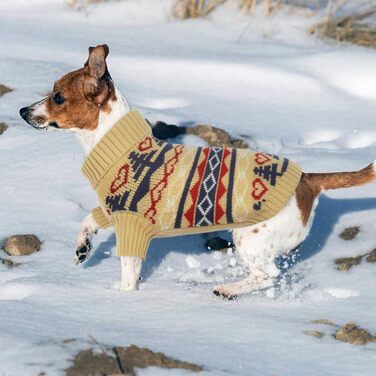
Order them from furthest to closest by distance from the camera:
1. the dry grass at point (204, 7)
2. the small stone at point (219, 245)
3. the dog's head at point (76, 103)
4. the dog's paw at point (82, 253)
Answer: the dry grass at point (204, 7) < the small stone at point (219, 245) < the dog's paw at point (82, 253) < the dog's head at point (76, 103)

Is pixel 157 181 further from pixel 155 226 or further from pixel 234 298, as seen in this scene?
pixel 234 298

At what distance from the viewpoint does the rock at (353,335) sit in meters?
3.96

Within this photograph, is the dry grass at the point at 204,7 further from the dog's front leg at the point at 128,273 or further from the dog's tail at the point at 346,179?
the dog's front leg at the point at 128,273

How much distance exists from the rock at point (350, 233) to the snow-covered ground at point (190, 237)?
4cm

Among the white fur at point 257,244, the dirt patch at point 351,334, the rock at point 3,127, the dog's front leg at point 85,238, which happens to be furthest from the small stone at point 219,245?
the rock at point 3,127

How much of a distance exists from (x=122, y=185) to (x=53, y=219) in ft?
3.12

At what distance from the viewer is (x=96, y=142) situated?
4766mm

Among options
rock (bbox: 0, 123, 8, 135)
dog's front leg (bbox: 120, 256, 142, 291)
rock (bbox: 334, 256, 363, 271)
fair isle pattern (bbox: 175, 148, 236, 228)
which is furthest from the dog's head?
rock (bbox: 0, 123, 8, 135)

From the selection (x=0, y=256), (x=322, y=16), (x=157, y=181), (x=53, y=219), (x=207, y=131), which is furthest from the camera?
(x=322, y=16)

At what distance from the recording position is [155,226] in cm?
462

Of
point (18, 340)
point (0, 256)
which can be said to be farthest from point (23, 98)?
point (18, 340)

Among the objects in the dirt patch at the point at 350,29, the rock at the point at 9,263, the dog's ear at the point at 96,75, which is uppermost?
the dog's ear at the point at 96,75

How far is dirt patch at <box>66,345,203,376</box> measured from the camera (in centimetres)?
348

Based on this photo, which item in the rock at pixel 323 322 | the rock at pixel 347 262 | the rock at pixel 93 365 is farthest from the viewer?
the rock at pixel 347 262
